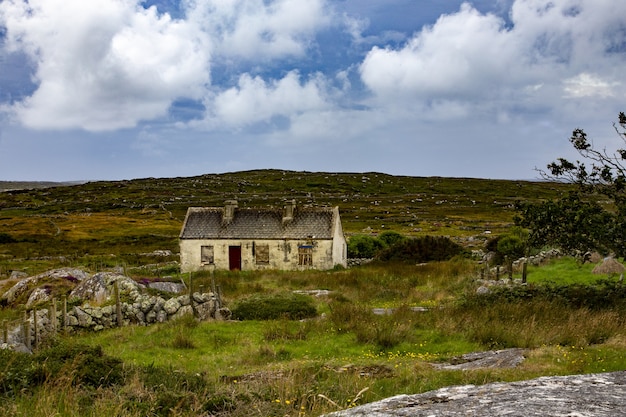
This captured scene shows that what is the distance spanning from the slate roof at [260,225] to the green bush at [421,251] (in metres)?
5.65

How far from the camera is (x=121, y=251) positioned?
63.2 metres

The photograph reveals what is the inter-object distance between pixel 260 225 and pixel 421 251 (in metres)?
13.8

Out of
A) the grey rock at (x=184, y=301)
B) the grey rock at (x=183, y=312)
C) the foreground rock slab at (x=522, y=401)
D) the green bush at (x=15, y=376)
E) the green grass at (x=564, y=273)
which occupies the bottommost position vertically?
the grey rock at (x=183, y=312)

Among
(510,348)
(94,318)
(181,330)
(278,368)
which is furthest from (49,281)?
(510,348)

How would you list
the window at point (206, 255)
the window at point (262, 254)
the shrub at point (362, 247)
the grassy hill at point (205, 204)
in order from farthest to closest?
the grassy hill at point (205, 204), the shrub at point (362, 247), the window at point (206, 255), the window at point (262, 254)

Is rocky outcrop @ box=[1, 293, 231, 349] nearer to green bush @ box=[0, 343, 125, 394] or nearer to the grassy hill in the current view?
green bush @ box=[0, 343, 125, 394]

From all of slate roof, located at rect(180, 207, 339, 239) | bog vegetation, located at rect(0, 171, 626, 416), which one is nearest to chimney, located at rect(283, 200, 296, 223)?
slate roof, located at rect(180, 207, 339, 239)

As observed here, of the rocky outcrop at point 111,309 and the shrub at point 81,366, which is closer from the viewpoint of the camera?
the shrub at point 81,366

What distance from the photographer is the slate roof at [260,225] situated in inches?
1740

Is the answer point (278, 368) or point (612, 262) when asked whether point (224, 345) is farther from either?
point (612, 262)

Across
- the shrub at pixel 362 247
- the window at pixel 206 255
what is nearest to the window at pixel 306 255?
the window at pixel 206 255

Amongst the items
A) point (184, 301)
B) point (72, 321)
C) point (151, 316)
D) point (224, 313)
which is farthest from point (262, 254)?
point (72, 321)

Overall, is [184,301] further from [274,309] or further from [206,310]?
[274,309]

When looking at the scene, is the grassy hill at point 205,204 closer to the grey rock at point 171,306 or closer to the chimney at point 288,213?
the chimney at point 288,213
